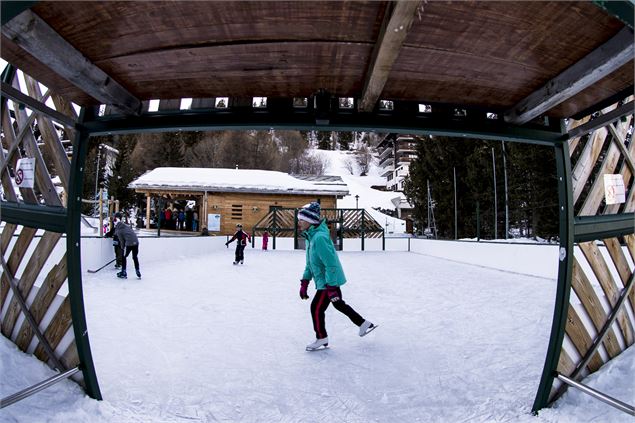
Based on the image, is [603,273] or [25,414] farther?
[603,273]

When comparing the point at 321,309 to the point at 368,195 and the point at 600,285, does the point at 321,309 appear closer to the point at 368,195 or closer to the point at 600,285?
the point at 600,285

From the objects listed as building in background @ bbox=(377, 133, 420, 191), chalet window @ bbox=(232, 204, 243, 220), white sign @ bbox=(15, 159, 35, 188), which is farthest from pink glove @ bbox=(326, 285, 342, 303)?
building in background @ bbox=(377, 133, 420, 191)

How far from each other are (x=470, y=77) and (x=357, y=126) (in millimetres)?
782

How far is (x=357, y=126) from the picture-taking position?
2.79 m

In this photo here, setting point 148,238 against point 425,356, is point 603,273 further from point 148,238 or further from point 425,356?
point 148,238

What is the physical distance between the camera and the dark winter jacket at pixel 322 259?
389 centimetres

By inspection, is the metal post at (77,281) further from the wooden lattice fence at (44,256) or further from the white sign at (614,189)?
the white sign at (614,189)

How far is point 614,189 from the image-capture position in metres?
2.79

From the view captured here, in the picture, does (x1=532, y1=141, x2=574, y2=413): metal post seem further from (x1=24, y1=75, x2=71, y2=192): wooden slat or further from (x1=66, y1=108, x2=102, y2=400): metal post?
(x1=24, y1=75, x2=71, y2=192): wooden slat

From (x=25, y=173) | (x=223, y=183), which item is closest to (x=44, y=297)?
(x=25, y=173)

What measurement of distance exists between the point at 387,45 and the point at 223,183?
2174 cm

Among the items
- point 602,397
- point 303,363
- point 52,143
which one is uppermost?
point 52,143

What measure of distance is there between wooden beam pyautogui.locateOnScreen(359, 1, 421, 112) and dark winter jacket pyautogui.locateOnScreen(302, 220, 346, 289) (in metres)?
1.69

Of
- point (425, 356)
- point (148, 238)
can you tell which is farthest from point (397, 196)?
point (425, 356)
